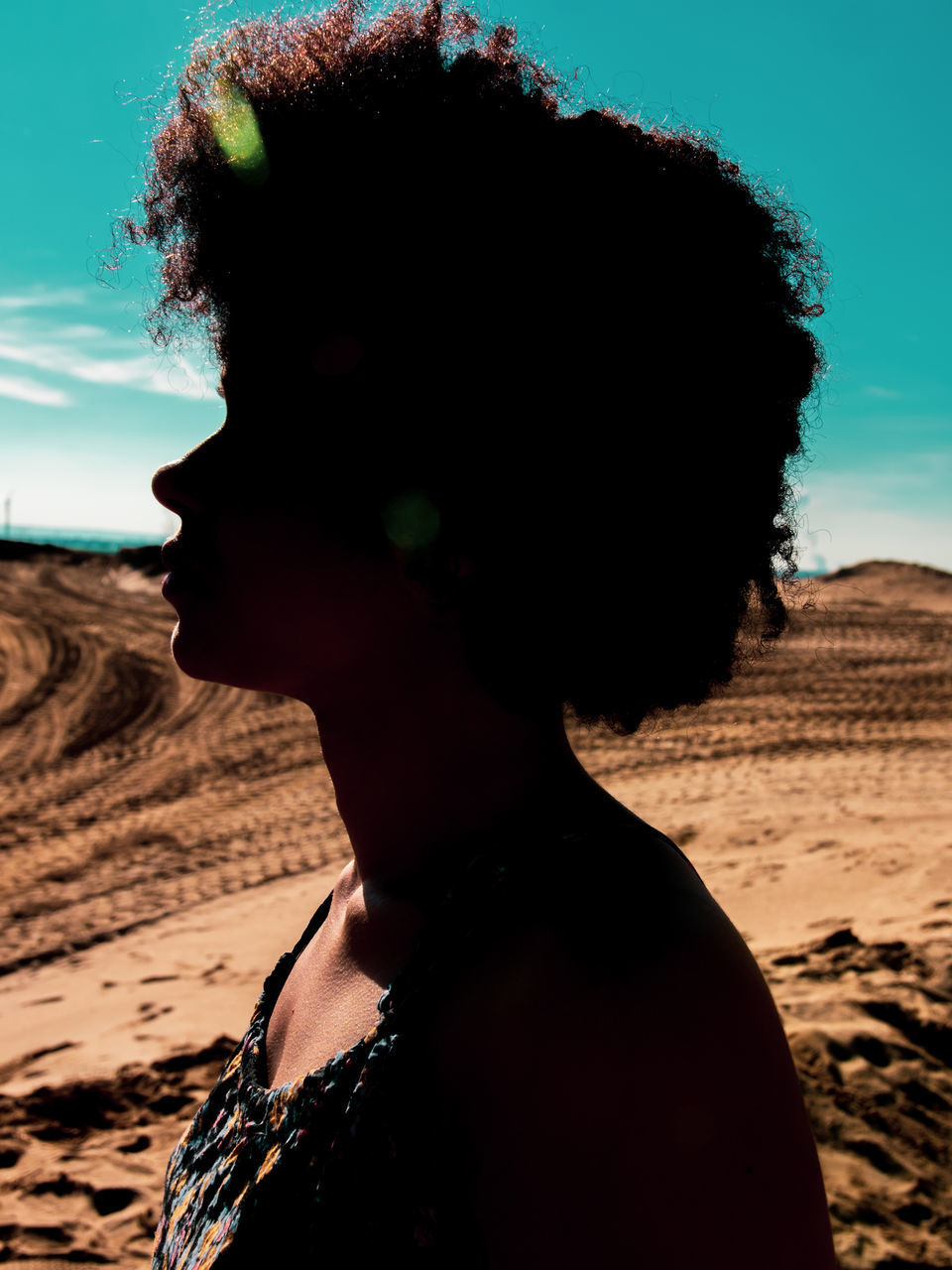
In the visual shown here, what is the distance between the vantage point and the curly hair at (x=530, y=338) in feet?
3.41

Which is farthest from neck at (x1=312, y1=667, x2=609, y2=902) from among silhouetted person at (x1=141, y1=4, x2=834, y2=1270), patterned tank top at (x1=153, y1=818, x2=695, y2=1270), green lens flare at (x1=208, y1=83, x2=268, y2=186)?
green lens flare at (x1=208, y1=83, x2=268, y2=186)

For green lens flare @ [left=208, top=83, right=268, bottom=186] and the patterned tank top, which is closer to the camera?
the patterned tank top

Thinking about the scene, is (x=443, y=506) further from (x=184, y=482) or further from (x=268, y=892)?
(x=268, y=892)

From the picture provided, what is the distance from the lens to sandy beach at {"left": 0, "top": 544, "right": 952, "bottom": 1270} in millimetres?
3238

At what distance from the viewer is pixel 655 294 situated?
40.4 inches

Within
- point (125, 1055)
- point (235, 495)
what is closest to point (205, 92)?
point (235, 495)

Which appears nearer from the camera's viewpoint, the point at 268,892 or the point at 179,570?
the point at 179,570

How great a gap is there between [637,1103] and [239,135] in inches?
47.5

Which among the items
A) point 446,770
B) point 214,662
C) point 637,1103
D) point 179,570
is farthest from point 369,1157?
point 179,570

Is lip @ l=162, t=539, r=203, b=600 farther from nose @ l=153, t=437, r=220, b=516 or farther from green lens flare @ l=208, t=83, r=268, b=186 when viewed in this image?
green lens flare @ l=208, t=83, r=268, b=186

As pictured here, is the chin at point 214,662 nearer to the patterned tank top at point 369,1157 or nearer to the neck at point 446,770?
the neck at point 446,770

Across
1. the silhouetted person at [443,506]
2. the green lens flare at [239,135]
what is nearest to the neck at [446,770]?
the silhouetted person at [443,506]

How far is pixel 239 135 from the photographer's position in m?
1.22

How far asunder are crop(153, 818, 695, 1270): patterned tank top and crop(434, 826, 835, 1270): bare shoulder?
1.6 inches
